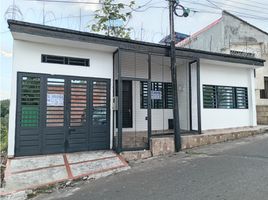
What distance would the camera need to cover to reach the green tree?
14.2 m

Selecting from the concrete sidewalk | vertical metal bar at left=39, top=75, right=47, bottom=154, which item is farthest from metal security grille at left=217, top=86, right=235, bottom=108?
vertical metal bar at left=39, top=75, right=47, bottom=154

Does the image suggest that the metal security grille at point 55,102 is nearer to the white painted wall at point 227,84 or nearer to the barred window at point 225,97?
the white painted wall at point 227,84

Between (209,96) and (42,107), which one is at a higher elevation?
(209,96)

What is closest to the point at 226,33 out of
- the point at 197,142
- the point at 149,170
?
the point at 197,142

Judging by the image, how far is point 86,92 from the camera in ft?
26.1

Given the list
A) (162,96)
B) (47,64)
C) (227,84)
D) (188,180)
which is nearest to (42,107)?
(47,64)

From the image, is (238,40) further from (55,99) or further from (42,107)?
(42,107)

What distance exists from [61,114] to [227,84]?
316 inches

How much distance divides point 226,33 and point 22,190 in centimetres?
1562

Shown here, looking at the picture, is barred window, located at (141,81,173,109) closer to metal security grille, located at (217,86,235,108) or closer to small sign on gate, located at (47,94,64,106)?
metal security grille, located at (217,86,235,108)

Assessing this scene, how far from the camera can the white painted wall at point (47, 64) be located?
6988 millimetres

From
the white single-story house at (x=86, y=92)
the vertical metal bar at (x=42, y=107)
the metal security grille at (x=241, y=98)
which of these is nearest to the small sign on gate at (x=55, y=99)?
the white single-story house at (x=86, y=92)

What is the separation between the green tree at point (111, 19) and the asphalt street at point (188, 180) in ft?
30.3

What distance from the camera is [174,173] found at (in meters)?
5.99
